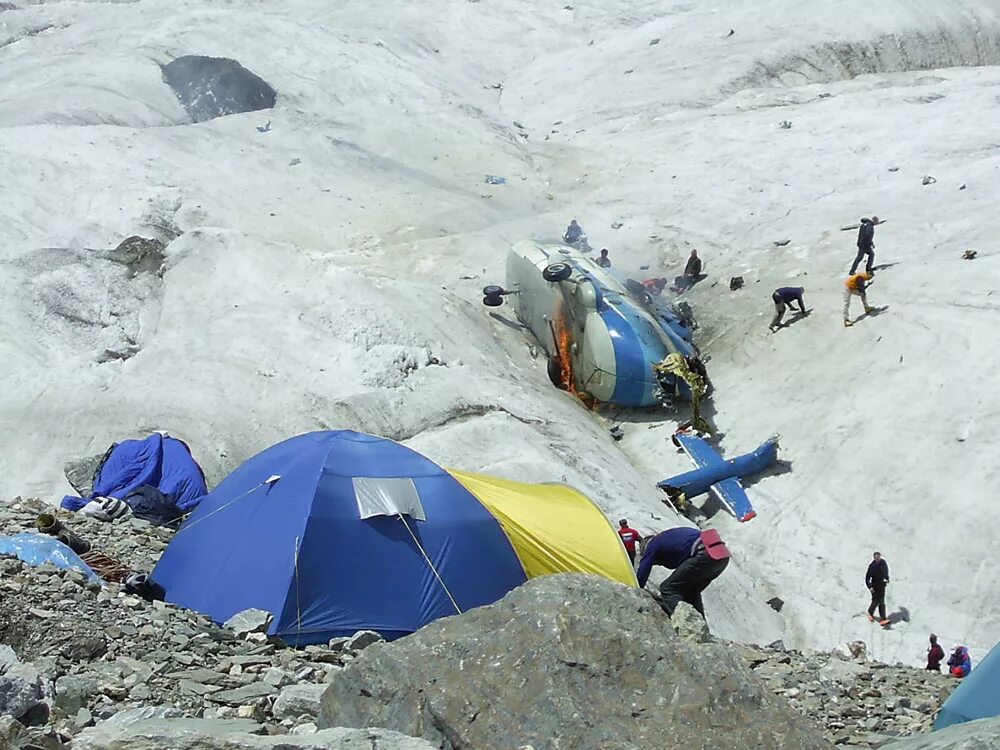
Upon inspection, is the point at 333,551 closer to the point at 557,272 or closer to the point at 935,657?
the point at 935,657

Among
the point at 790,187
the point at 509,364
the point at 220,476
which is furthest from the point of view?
the point at 790,187

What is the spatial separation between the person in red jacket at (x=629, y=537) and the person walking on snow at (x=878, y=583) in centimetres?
A: 302

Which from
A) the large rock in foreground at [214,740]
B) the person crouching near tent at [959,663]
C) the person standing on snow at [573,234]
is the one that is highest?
the large rock in foreground at [214,740]

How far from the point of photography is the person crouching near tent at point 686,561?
30.4 feet

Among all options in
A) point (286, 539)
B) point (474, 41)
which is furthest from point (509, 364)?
point (474, 41)

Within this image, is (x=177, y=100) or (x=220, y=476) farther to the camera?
(x=177, y=100)

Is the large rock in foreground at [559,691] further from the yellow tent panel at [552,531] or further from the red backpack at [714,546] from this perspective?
the yellow tent panel at [552,531]

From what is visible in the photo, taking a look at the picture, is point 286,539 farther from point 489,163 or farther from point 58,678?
point 489,163

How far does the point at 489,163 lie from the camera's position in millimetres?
28094

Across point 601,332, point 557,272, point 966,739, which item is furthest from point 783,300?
point 966,739

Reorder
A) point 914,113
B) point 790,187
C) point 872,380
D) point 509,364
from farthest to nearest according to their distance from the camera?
1. point 914,113
2. point 790,187
3. point 509,364
4. point 872,380

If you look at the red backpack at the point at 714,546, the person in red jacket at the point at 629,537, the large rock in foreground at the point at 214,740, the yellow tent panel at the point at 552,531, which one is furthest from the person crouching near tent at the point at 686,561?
the large rock in foreground at the point at 214,740

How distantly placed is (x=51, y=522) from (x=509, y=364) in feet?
33.9

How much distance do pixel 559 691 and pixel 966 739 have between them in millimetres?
1665
